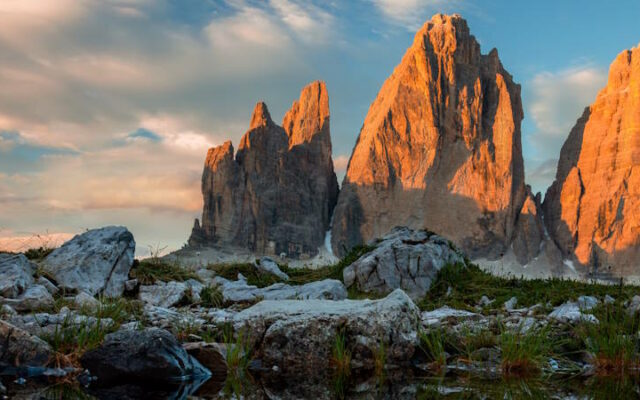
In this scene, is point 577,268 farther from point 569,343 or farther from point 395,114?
point 569,343

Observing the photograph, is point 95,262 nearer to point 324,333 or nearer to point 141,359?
point 141,359

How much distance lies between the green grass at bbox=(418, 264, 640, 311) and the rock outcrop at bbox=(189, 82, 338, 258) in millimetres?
74662

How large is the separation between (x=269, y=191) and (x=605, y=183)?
4553 centimetres

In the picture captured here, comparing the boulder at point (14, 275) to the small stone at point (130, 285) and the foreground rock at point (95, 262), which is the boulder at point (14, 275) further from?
the small stone at point (130, 285)

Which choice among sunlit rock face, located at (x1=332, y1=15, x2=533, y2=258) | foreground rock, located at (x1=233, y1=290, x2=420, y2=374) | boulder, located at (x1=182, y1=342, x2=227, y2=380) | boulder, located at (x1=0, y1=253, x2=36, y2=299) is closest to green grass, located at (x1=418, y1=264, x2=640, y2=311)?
foreground rock, located at (x1=233, y1=290, x2=420, y2=374)

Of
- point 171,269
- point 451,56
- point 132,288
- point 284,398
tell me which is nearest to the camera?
point 284,398

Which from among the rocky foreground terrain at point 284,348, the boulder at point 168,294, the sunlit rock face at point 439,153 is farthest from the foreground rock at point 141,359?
the sunlit rock face at point 439,153

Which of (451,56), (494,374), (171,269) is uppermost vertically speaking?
(451,56)

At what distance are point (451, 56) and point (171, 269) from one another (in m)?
78.9

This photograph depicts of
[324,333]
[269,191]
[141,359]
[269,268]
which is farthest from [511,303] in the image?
[269,191]

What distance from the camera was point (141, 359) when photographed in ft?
18.8

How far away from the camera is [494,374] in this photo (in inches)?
236

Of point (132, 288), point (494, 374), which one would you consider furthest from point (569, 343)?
point (132, 288)

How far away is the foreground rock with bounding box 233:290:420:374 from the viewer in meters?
6.46
